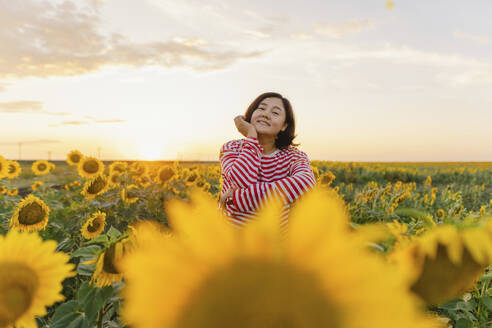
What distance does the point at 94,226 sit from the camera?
2400 mm

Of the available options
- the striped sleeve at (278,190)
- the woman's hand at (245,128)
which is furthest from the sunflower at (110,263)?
the woman's hand at (245,128)

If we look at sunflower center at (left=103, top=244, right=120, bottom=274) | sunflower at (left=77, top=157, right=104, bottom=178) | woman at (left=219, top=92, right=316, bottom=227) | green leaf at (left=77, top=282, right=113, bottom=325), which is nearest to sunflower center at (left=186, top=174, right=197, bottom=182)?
sunflower at (left=77, top=157, right=104, bottom=178)

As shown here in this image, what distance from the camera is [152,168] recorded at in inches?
219

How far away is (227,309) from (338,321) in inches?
3.4

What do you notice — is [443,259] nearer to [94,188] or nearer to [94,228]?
[94,228]

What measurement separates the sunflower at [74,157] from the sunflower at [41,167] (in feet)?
4.34

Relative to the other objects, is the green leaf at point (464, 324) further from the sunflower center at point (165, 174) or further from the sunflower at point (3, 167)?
the sunflower at point (3, 167)

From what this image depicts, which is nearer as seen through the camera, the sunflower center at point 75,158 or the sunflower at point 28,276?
the sunflower at point 28,276

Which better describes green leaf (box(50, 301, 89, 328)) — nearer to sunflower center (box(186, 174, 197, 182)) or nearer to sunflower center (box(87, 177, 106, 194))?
sunflower center (box(87, 177, 106, 194))

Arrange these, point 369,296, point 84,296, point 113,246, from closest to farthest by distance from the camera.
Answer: point 369,296, point 113,246, point 84,296

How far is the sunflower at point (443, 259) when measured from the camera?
0.36 meters

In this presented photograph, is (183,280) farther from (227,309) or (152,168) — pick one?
(152,168)

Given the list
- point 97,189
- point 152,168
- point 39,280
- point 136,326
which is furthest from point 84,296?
point 152,168

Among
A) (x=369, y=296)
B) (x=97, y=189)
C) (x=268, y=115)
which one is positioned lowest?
(x=97, y=189)
